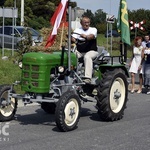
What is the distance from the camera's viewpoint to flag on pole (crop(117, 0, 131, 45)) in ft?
39.3

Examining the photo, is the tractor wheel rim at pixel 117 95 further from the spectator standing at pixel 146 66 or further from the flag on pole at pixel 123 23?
the spectator standing at pixel 146 66

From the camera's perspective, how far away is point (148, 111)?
11.1 metres

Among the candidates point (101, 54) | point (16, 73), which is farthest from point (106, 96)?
point (16, 73)

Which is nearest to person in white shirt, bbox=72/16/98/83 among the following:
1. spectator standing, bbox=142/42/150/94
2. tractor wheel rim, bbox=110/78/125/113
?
tractor wheel rim, bbox=110/78/125/113

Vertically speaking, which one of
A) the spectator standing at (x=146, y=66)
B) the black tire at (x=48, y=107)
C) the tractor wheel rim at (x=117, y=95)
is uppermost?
the spectator standing at (x=146, y=66)

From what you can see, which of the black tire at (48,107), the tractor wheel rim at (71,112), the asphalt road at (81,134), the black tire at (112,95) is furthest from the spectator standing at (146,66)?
the tractor wheel rim at (71,112)

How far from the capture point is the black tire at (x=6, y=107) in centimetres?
904

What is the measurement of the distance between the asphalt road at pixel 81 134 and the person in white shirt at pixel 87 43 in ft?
3.56

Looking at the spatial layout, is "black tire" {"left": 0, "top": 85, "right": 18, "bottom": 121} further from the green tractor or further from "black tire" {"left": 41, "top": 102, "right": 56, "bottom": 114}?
"black tire" {"left": 41, "top": 102, "right": 56, "bottom": 114}

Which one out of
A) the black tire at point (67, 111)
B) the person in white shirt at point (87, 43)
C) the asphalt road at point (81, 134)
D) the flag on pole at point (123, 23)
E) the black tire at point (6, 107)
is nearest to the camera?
the asphalt road at point (81, 134)

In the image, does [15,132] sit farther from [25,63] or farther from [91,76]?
[91,76]

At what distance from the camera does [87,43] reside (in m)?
9.86

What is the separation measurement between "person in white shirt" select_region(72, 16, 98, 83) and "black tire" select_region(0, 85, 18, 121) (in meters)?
1.54

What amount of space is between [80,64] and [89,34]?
0.65 metres
